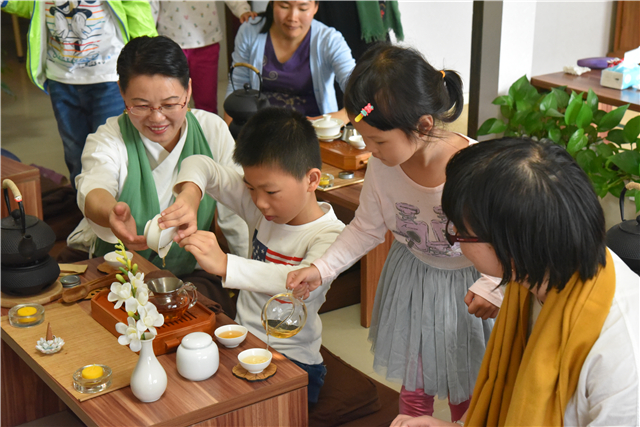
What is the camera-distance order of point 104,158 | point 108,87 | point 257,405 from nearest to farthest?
point 257,405 < point 104,158 < point 108,87

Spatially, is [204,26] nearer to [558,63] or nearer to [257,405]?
[558,63]

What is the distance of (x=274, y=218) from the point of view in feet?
5.69

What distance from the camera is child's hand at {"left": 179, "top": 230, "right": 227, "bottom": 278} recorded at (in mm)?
1532

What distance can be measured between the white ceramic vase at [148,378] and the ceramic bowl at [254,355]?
0.54 feet

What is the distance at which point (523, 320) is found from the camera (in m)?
1.24

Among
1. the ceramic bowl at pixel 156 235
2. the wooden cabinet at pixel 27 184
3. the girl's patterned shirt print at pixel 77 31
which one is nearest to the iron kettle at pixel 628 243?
the ceramic bowl at pixel 156 235

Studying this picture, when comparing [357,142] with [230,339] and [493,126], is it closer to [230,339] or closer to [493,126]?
[493,126]

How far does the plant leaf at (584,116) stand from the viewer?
2.77 meters

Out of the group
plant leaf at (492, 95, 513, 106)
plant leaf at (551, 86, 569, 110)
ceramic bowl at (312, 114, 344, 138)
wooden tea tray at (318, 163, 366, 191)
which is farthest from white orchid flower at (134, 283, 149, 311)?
plant leaf at (551, 86, 569, 110)

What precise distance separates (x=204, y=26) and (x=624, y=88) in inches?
88.3

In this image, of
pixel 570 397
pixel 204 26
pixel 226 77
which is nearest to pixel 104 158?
pixel 570 397

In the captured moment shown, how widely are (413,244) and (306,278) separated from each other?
0.93ft

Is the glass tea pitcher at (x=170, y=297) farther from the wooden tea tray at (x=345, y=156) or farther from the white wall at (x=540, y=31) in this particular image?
the white wall at (x=540, y=31)

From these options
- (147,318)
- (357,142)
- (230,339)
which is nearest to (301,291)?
(230,339)
